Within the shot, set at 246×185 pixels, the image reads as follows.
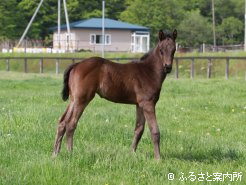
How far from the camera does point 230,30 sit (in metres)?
75.1

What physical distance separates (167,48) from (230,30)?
231ft

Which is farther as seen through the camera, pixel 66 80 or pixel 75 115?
pixel 66 80

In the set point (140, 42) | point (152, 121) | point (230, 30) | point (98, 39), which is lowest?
point (152, 121)

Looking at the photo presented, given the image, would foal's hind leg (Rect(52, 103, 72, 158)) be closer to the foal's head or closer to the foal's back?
the foal's back

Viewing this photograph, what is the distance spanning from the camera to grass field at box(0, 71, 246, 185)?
19.3 ft

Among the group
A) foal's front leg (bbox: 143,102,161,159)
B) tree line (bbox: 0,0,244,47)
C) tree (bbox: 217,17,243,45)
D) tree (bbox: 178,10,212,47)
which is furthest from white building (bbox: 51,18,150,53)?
foal's front leg (bbox: 143,102,161,159)

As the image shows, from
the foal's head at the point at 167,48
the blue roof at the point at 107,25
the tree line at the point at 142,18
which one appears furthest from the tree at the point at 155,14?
the foal's head at the point at 167,48

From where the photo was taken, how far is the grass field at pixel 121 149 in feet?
19.3

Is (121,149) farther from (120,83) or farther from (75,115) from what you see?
(120,83)

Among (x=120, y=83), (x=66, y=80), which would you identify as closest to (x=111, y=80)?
(x=120, y=83)

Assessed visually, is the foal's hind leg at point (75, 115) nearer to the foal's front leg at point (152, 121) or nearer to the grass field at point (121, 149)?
the grass field at point (121, 149)

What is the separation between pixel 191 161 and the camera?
7.05 meters

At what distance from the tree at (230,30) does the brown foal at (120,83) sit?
68.6m

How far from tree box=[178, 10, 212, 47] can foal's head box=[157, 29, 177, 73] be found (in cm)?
6297
